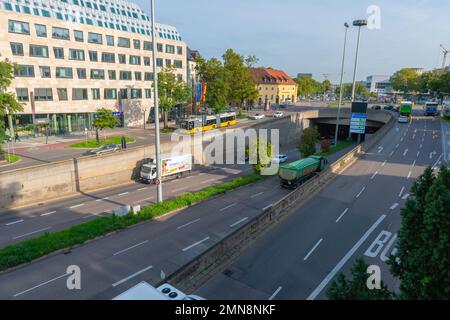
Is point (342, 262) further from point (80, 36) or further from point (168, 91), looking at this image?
point (80, 36)

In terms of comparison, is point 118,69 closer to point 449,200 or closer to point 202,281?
point 202,281

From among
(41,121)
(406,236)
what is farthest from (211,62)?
(406,236)

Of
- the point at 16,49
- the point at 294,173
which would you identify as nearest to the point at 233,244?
the point at 294,173

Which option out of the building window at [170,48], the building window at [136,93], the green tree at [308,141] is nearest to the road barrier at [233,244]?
the green tree at [308,141]

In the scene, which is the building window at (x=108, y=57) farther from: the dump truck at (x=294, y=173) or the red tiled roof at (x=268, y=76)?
the red tiled roof at (x=268, y=76)

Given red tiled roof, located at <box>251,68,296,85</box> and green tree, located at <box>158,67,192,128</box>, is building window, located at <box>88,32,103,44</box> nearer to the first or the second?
green tree, located at <box>158,67,192,128</box>

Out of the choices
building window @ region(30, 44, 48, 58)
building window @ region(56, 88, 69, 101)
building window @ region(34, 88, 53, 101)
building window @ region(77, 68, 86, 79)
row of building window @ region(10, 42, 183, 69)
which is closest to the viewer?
row of building window @ region(10, 42, 183, 69)

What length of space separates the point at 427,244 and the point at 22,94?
60.5m

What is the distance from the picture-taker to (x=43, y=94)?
176ft

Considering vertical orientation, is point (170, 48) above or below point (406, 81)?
above

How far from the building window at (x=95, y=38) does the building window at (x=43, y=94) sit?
43.1 feet

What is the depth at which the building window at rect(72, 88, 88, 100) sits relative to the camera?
57625 mm

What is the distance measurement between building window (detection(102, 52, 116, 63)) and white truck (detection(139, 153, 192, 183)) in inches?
1315

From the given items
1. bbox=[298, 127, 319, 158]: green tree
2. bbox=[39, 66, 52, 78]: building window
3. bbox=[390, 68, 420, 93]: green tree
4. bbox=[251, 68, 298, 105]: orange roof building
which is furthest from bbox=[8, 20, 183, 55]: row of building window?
bbox=[390, 68, 420, 93]: green tree
